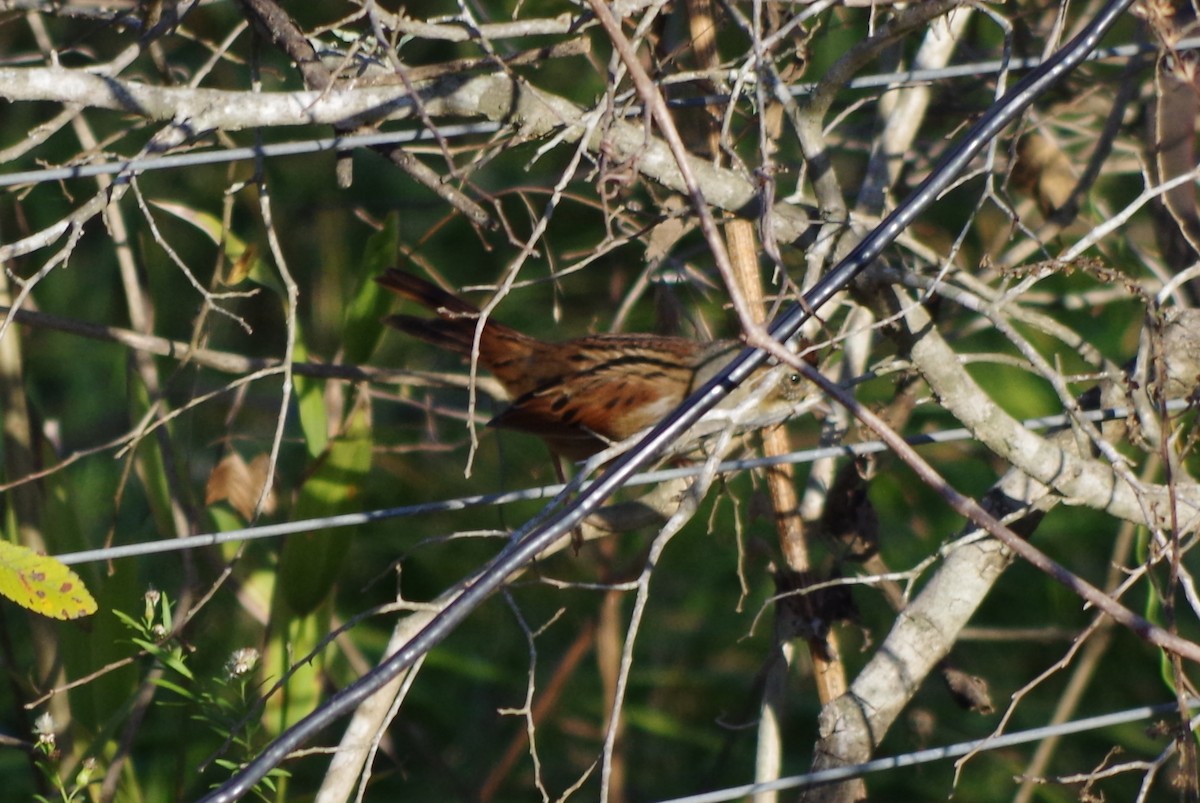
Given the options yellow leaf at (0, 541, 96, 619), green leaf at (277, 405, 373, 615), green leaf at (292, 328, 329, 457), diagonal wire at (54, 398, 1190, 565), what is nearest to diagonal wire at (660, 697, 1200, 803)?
diagonal wire at (54, 398, 1190, 565)

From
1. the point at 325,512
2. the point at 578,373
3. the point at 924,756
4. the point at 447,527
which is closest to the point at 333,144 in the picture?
the point at 325,512

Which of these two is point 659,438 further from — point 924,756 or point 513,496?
point 924,756

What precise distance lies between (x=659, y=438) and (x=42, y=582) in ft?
2.94

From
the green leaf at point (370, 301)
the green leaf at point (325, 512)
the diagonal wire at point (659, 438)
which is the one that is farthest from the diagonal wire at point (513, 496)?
the green leaf at point (370, 301)

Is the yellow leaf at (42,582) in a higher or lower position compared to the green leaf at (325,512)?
higher

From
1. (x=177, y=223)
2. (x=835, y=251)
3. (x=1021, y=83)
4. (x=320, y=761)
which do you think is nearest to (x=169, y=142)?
(x=835, y=251)

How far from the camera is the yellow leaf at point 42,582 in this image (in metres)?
1.71

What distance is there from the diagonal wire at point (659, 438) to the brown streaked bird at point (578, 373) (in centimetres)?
153

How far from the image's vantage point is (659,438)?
5.07ft

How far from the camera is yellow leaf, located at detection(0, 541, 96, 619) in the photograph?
171cm

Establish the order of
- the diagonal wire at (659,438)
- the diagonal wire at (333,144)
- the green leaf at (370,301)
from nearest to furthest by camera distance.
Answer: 1. the diagonal wire at (659,438)
2. the diagonal wire at (333,144)
3. the green leaf at (370,301)

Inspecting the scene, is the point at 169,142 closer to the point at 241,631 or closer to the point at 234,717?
the point at 234,717

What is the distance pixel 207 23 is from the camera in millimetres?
5098

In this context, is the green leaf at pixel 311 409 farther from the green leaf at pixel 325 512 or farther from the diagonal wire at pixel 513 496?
the diagonal wire at pixel 513 496
